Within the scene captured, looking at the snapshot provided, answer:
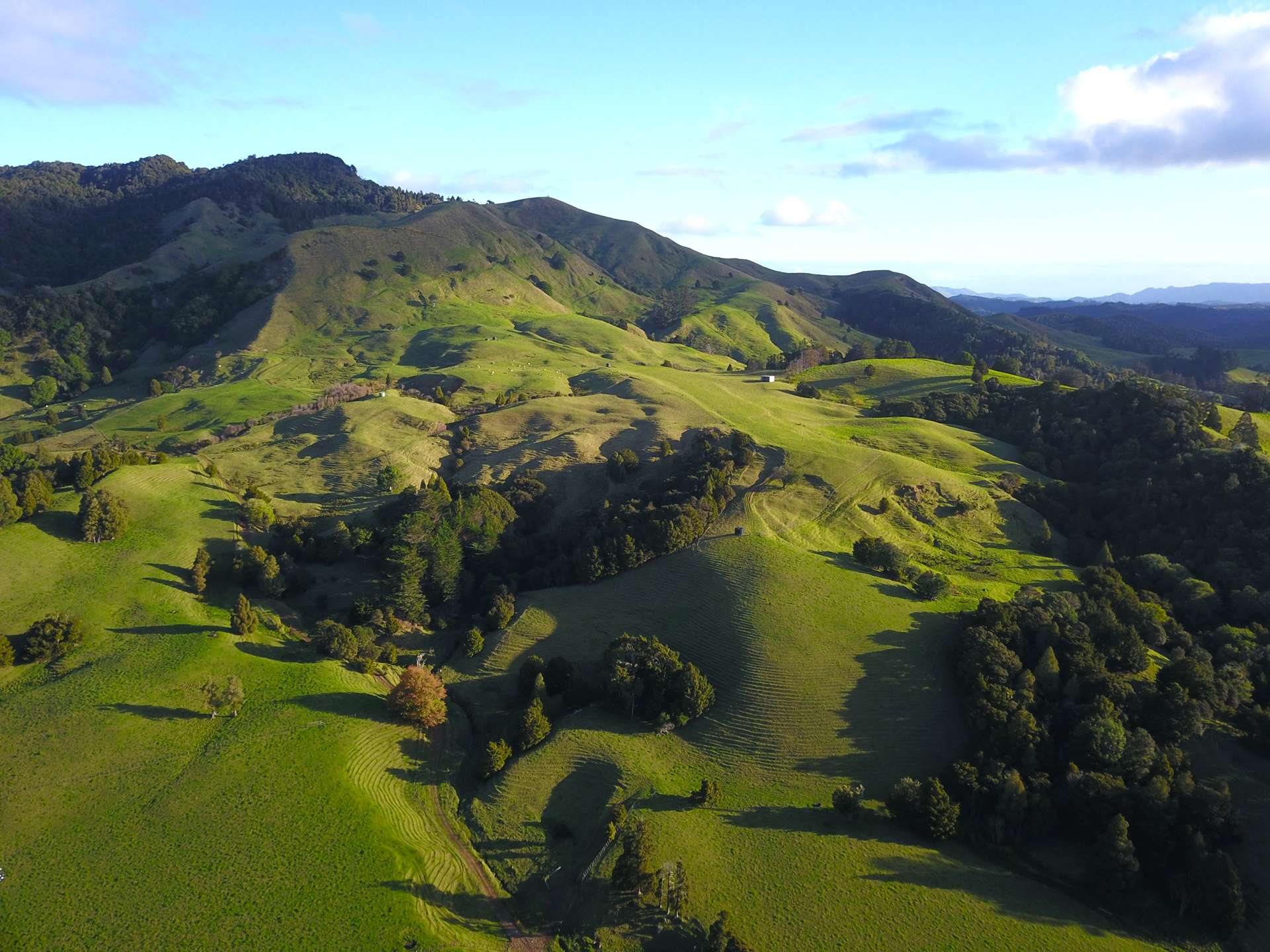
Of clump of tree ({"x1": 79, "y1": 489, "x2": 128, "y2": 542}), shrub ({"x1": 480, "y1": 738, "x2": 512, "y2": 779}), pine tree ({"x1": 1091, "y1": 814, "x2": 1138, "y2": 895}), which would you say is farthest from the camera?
clump of tree ({"x1": 79, "y1": 489, "x2": 128, "y2": 542})

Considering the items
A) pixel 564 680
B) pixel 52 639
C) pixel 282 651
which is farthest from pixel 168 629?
pixel 564 680

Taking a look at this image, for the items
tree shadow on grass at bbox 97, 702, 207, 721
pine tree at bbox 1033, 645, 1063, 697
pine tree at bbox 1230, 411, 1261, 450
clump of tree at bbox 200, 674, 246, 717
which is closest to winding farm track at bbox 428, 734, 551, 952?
clump of tree at bbox 200, 674, 246, 717

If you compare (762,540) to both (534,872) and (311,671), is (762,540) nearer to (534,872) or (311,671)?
(534,872)

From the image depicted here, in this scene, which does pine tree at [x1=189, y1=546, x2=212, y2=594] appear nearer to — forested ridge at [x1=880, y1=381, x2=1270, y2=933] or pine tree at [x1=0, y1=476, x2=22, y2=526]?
pine tree at [x1=0, y1=476, x2=22, y2=526]

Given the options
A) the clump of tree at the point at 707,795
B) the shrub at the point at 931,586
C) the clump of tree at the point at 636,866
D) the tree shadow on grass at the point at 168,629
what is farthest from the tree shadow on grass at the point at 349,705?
the shrub at the point at 931,586

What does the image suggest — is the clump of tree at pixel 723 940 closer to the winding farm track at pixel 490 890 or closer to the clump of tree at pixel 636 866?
the clump of tree at pixel 636 866
